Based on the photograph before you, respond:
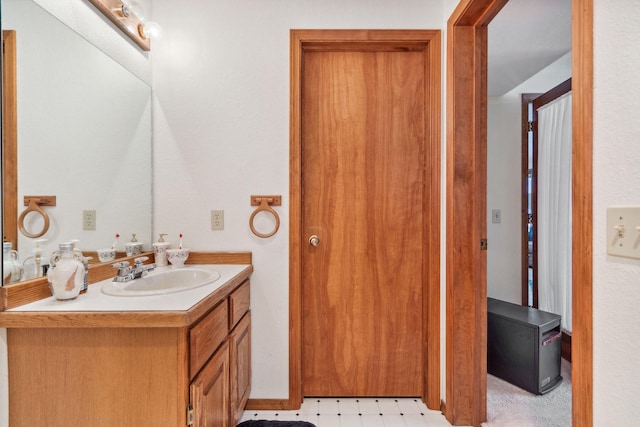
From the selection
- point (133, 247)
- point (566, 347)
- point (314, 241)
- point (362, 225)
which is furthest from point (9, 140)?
point (566, 347)

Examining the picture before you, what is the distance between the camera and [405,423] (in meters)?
1.69

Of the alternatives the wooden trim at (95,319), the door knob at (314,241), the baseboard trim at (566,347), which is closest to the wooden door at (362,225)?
the door knob at (314,241)

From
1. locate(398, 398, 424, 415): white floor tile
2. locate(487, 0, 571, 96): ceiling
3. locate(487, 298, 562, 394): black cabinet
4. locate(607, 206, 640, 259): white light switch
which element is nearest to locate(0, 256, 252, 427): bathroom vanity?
locate(607, 206, 640, 259): white light switch

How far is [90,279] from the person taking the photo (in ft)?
4.47

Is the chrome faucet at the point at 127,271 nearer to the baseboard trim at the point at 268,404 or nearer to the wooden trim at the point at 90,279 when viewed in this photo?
the wooden trim at the point at 90,279

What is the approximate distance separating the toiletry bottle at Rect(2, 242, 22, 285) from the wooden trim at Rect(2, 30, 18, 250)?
20 mm

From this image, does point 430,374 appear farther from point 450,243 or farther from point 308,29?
point 308,29

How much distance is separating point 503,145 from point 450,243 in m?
1.57

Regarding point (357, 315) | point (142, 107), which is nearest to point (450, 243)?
point (357, 315)

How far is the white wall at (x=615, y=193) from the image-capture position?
665mm

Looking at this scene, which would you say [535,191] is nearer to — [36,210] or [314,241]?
[314,241]

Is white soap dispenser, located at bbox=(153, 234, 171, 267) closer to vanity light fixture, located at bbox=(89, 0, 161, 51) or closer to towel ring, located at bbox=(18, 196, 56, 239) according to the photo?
towel ring, located at bbox=(18, 196, 56, 239)

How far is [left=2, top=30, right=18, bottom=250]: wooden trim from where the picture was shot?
1027 millimetres

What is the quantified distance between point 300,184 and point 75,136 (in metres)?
1.07
